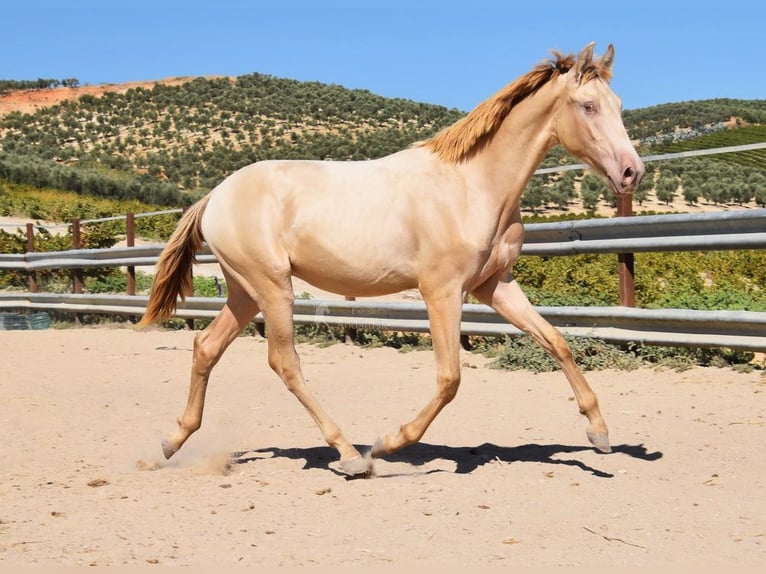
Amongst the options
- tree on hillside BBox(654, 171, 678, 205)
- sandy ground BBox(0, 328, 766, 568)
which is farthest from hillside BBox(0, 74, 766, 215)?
sandy ground BBox(0, 328, 766, 568)

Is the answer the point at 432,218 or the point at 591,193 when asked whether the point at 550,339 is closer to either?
the point at 432,218

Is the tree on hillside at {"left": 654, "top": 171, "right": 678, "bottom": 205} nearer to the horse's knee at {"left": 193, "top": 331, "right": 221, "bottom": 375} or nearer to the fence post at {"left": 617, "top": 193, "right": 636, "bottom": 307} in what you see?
the fence post at {"left": 617, "top": 193, "right": 636, "bottom": 307}

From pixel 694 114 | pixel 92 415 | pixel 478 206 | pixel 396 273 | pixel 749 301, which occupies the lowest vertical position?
pixel 92 415

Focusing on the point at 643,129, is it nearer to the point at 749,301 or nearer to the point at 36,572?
the point at 749,301

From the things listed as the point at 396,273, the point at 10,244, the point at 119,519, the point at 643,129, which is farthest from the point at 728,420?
the point at 643,129

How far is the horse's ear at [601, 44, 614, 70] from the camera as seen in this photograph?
16.5ft

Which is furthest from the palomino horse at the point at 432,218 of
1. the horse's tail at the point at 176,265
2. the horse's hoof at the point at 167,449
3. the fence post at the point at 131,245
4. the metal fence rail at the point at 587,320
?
the fence post at the point at 131,245

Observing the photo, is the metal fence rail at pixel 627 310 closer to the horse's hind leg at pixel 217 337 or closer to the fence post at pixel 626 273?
the fence post at pixel 626 273

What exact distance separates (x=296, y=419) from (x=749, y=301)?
397 centimetres

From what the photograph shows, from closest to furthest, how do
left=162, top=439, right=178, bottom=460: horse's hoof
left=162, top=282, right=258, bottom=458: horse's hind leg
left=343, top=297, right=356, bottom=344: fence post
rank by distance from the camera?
1. left=162, top=439, right=178, bottom=460: horse's hoof
2. left=162, top=282, right=258, bottom=458: horse's hind leg
3. left=343, top=297, right=356, bottom=344: fence post

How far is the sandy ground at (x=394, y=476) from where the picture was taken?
146 inches

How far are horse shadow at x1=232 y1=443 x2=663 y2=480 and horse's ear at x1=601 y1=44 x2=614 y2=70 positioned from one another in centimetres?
210

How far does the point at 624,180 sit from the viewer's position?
4824 mm

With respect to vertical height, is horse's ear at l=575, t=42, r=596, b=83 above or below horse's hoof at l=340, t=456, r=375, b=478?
above
